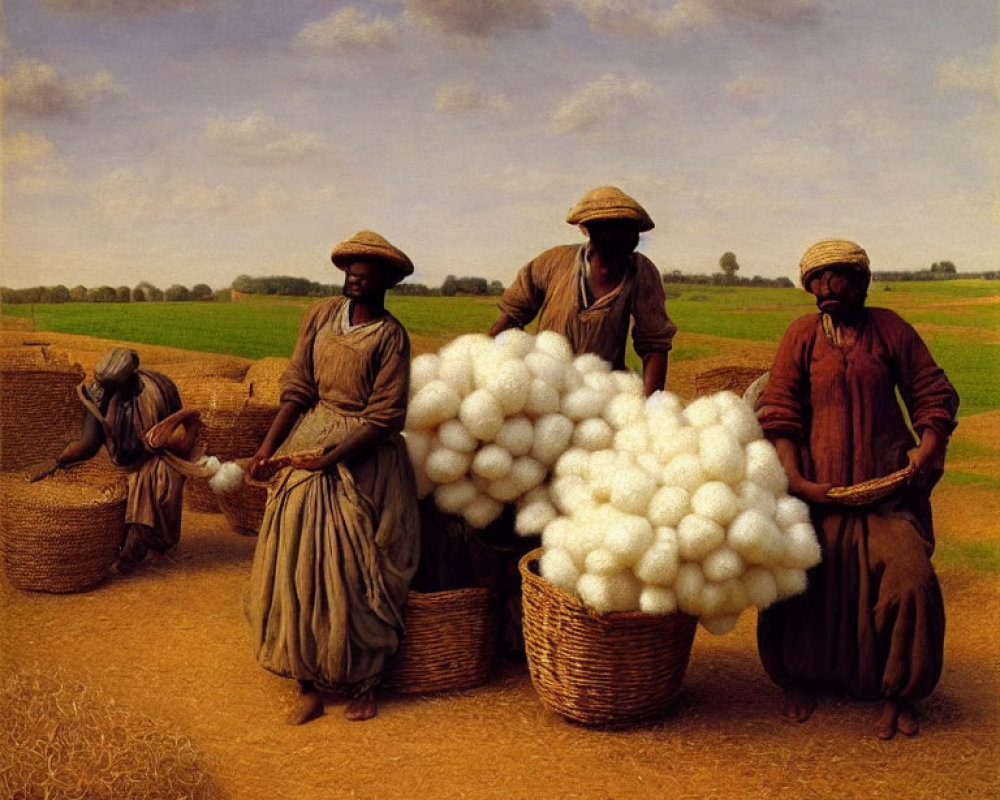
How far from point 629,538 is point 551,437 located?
0.85 m

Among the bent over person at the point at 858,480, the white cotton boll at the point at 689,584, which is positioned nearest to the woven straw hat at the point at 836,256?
the bent over person at the point at 858,480

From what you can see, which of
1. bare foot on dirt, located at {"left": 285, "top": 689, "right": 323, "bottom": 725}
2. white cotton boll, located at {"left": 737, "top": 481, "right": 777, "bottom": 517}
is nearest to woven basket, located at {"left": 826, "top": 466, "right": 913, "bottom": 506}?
white cotton boll, located at {"left": 737, "top": 481, "right": 777, "bottom": 517}

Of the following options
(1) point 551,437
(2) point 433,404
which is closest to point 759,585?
(1) point 551,437

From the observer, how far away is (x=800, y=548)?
4363 mm

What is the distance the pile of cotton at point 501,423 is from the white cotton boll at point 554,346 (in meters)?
0.09

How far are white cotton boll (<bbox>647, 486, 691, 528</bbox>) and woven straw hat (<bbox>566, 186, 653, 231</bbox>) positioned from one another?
1544 millimetres

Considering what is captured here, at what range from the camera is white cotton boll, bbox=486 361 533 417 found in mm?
4793

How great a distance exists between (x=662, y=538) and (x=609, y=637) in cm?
54

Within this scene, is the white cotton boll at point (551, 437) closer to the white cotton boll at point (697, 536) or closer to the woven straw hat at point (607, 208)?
the white cotton boll at point (697, 536)

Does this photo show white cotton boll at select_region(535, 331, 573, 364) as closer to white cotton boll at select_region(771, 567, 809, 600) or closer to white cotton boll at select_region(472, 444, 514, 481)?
white cotton boll at select_region(472, 444, 514, 481)

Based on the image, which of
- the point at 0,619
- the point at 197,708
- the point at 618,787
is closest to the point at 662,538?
the point at 618,787

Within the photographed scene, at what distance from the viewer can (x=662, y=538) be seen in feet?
13.7

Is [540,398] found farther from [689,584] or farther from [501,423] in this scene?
[689,584]

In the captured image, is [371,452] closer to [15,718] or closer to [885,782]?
[15,718]
